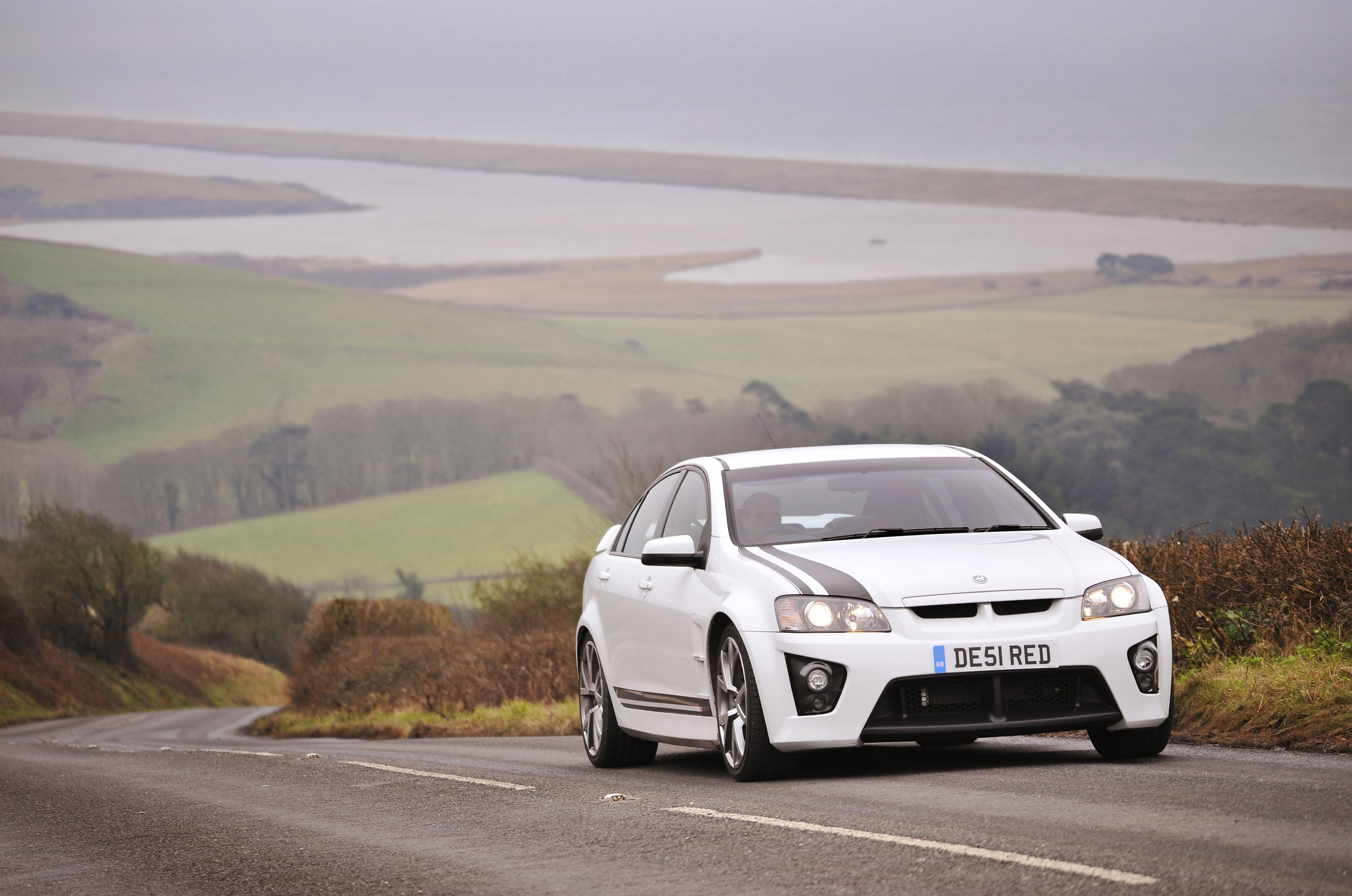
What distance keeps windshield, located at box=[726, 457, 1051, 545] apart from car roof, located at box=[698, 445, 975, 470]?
0.19 ft

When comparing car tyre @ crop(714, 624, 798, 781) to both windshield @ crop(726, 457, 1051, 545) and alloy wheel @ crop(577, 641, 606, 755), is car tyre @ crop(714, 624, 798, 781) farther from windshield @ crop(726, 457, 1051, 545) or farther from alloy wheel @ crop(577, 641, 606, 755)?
alloy wheel @ crop(577, 641, 606, 755)

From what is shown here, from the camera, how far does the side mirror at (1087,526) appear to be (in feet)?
29.4

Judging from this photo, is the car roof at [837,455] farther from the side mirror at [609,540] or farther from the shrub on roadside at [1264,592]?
the shrub on roadside at [1264,592]

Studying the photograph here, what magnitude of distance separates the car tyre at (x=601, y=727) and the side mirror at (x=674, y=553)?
1.59m

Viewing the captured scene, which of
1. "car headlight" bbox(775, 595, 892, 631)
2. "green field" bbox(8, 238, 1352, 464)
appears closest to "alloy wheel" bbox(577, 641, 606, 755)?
"car headlight" bbox(775, 595, 892, 631)

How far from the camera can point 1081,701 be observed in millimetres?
8039

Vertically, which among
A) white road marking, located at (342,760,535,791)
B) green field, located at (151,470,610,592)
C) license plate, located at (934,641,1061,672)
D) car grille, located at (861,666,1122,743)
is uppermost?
license plate, located at (934,641,1061,672)

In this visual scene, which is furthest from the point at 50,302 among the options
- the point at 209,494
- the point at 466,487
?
the point at 466,487

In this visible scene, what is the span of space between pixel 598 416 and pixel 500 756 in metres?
159

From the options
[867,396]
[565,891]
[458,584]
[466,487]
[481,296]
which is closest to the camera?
[565,891]

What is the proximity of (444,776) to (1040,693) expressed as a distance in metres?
4.43

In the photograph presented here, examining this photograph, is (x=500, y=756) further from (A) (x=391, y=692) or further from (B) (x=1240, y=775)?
(A) (x=391, y=692)

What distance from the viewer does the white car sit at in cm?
792

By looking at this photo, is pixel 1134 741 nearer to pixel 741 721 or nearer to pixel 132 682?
pixel 741 721
